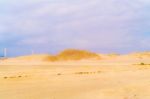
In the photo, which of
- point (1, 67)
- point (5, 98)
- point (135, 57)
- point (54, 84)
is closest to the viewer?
point (5, 98)

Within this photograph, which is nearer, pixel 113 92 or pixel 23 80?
pixel 113 92

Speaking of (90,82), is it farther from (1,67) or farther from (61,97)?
(1,67)

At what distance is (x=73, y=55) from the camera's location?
24812 millimetres

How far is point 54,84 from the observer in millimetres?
11719

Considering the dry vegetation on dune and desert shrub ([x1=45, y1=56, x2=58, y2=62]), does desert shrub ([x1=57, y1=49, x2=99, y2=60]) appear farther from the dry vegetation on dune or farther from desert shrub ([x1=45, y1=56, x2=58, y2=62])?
desert shrub ([x1=45, y1=56, x2=58, y2=62])

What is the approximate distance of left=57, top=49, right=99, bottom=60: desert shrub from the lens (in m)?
24.3

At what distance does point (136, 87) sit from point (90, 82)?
7.29 ft

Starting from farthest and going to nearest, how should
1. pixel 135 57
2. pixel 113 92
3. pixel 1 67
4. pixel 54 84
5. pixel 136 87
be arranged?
pixel 135 57 < pixel 1 67 < pixel 54 84 < pixel 136 87 < pixel 113 92

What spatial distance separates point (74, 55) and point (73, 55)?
0.25 ft

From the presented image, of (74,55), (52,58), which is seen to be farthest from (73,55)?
(52,58)

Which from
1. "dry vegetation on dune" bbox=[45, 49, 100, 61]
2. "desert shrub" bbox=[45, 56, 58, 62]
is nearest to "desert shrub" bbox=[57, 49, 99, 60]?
"dry vegetation on dune" bbox=[45, 49, 100, 61]

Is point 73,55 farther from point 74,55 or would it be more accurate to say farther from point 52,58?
point 52,58

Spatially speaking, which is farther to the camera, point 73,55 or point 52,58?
point 73,55

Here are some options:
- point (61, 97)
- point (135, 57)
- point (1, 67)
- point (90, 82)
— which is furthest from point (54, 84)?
point (135, 57)
